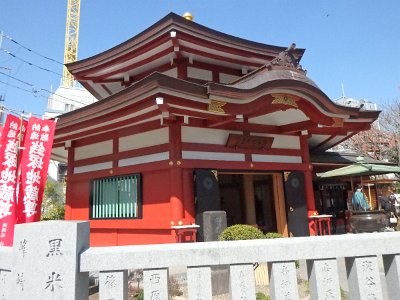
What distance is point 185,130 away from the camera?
8945 millimetres

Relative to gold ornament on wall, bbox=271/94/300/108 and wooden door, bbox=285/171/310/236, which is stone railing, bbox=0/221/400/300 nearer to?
gold ornament on wall, bbox=271/94/300/108

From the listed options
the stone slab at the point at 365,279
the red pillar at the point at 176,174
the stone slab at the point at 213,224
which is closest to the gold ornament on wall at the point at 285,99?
the red pillar at the point at 176,174

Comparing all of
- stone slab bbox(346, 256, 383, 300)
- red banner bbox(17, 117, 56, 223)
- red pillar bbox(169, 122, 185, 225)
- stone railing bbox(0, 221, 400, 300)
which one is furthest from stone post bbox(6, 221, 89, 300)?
red pillar bbox(169, 122, 185, 225)

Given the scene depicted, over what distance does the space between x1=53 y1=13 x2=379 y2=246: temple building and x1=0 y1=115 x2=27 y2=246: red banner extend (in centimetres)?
272

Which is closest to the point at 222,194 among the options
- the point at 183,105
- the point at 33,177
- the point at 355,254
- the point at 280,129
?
the point at 280,129

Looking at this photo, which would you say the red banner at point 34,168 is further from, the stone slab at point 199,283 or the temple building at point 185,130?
the stone slab at point 199,283

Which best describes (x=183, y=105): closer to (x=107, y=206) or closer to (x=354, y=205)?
(x=107, y=206)

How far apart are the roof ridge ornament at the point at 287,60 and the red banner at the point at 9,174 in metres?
6.62

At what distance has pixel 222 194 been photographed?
15.2m

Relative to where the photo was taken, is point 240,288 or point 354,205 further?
point 354,205

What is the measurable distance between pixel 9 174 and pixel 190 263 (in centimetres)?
424

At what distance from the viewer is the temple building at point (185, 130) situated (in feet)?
27.1

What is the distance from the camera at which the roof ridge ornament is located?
9.27 m

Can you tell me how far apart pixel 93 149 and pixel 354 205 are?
28.7 feet
